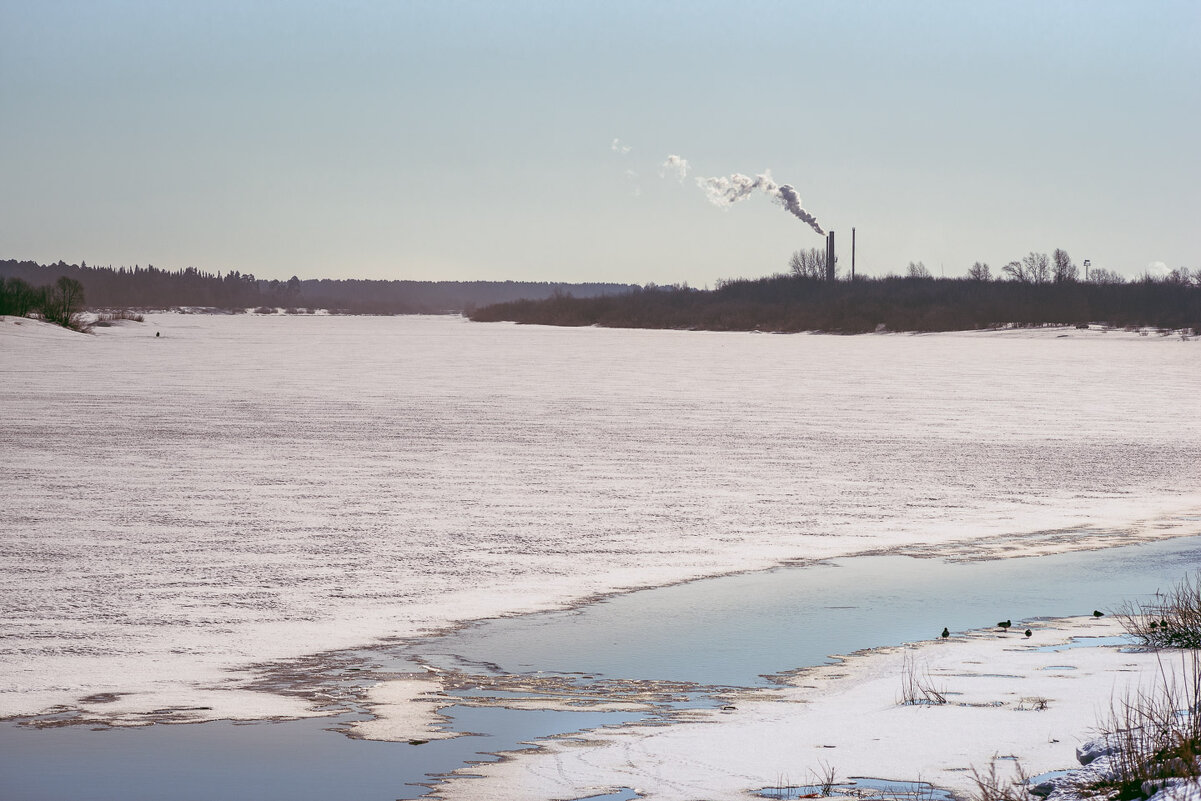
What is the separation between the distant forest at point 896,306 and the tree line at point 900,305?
8 centimetres

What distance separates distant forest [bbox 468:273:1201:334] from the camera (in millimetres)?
92250

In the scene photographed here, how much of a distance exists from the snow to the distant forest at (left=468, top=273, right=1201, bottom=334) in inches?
2968

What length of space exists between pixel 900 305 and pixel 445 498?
3664 inches

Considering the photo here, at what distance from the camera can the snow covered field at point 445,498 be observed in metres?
7.41

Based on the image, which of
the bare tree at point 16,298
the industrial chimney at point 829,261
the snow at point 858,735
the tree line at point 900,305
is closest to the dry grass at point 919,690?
the snow at point 858,735

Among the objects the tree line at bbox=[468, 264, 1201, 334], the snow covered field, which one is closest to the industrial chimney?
the tree line at bbox=[468, 264, 1201, 334]

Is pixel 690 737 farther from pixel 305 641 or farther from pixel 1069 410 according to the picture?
pixel 1069 410

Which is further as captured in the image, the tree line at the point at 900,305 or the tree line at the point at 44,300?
the tree line at the point at 900,305

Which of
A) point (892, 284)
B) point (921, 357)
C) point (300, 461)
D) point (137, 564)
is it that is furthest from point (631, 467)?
point (892, 284)

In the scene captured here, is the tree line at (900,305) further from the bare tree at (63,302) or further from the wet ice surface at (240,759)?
the wet ice surface at (240,759)

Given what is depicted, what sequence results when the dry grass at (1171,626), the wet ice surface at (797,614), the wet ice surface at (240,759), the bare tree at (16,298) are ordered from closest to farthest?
the wet ice surface at (240,759) → the dry grass at (1171,626) → the wet ice surface at (797,614) → the bare tree at (16,298)

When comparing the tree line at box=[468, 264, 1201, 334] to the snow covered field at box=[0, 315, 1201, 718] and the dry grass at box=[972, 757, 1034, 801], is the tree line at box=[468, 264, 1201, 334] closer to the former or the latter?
the snow covered field at box=[0, 315, 1201, 718]

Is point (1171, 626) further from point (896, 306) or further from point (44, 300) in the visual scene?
point (896, 306)

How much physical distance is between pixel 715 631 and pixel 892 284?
359 ft
